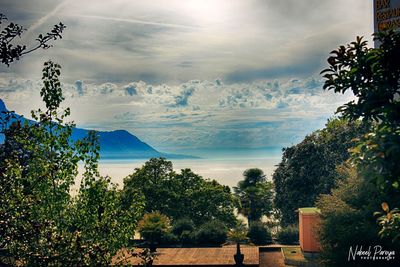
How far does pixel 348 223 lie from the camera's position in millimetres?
21000

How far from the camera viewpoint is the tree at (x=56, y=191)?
862 cm

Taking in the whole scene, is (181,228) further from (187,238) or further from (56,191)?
(56,191)

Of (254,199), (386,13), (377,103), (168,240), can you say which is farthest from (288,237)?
(377,103)

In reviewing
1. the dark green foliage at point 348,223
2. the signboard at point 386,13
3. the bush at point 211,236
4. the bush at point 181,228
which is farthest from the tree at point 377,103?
the bush at point 181,228

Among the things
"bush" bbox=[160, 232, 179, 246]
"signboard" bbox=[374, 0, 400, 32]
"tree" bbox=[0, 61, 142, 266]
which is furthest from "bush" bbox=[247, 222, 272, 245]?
"tree" bbox=[0, 61, 142, 266]

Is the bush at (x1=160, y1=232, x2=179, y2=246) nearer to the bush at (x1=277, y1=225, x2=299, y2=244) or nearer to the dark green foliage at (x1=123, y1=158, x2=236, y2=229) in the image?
the dark green foliage at (x1=123, y1=158, x2=236, y2=229)

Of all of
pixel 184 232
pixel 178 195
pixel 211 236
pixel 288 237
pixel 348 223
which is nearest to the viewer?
pixel 348 223

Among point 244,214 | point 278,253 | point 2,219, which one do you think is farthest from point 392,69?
point 244,214

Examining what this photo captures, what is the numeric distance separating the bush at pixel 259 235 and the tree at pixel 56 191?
25812 millimetres

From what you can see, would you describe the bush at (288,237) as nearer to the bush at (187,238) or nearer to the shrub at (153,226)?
the bush at (187,238)

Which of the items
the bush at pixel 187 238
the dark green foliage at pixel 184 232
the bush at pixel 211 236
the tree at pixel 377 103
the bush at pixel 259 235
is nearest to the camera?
the tree at pixel 377 103

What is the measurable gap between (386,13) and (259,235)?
1891 cm

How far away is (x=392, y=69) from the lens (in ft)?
29.6

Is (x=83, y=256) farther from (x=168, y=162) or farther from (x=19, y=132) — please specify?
(x=168, y=162)
